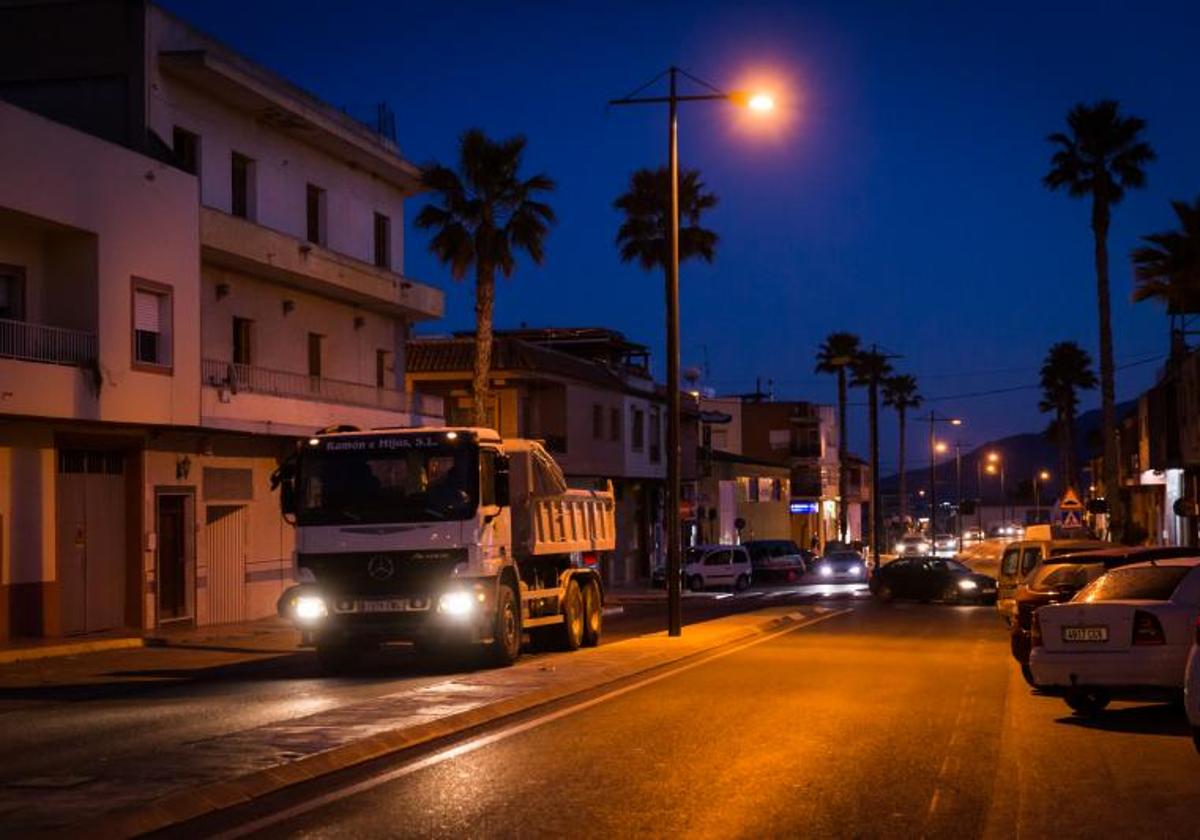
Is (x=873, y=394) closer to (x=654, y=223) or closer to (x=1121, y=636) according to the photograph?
(x=654, y=223)

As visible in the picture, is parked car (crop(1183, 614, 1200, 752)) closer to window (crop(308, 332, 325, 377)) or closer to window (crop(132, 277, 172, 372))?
window (crop(132, 277, 172, 372))

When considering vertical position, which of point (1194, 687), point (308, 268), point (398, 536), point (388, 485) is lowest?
point (1194, 687)

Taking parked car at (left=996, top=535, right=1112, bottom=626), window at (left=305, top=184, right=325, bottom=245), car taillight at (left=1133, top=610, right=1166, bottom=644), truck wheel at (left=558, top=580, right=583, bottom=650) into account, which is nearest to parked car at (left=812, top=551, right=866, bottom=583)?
window at (left=305, top=184, right=325, bottom=245)

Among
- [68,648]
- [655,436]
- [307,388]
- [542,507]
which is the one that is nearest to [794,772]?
[542,507]

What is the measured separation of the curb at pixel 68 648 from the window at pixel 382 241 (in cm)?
1640

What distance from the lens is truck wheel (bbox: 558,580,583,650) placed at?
24.2m

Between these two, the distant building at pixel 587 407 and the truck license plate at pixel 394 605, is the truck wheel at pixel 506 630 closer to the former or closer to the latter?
the truck license plate at pixel 394 605

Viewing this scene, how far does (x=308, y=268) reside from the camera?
35.3 meters

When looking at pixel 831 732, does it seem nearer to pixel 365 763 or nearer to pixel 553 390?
pixel 365 763

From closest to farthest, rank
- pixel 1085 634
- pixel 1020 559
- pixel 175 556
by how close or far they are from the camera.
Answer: pixel 1085 634 → pixel 1020 559 → pixel 175 556

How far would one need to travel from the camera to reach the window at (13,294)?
2673 centimetres

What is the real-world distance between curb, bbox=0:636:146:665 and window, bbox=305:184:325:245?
12906mm

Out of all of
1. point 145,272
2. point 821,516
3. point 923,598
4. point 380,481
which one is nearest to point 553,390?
point 923,598

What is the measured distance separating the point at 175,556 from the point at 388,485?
13.1 metres
